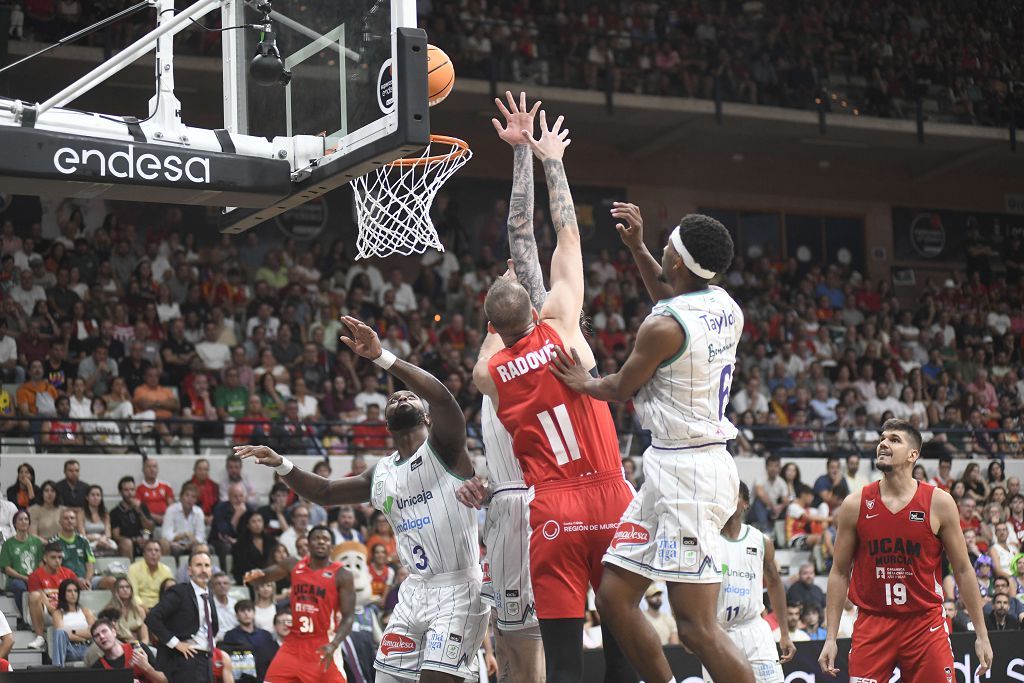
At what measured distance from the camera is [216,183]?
21.6 ft

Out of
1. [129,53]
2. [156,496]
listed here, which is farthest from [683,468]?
[156,496]

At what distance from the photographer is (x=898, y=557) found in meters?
8.14

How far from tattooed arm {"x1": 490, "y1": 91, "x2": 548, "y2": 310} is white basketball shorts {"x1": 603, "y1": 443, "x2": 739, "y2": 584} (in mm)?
1535

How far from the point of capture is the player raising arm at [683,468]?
19.0 feet

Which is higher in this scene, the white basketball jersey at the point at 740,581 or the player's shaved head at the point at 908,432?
the player's shaved head at the point at 908,432

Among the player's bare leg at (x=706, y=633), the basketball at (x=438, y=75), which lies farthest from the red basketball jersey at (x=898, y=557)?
the basketball at (x=438, y=75)

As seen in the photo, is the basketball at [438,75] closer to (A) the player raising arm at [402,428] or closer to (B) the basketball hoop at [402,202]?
(B) the basketball hoop at [402,202]

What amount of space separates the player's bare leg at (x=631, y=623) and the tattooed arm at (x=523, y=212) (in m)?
1.80

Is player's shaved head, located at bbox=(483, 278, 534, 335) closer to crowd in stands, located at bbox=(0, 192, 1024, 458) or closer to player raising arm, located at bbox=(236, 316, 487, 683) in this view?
player raising arm, located at bbox=(236, 316, 487, 683)

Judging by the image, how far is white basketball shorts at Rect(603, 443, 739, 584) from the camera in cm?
580

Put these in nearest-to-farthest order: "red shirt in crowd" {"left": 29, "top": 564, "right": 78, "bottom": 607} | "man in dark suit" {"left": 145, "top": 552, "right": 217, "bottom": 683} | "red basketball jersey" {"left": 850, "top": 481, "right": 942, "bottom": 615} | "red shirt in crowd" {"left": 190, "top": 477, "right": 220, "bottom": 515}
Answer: "red basketball jersey" {"left": 850, "top": 481, "right": 942, "bottom": 615}, "man in dark suit" {"left": 145, "top": 552, "right": 217, "bottom": 683}, "red shirt in crowd" {"left": 29, "top": 564, "right": 78, "bottom": 607}, "red shirt in crowd" {"left": 190, "top": 477, "right": 220, "bottom": 515}

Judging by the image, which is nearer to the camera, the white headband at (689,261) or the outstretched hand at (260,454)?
the white headband at (689,261)

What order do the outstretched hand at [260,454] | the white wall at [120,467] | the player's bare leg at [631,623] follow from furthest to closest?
the white wall at [120,467] < the outstretched hand at [260,454] < the player's bare leg at [631,623]

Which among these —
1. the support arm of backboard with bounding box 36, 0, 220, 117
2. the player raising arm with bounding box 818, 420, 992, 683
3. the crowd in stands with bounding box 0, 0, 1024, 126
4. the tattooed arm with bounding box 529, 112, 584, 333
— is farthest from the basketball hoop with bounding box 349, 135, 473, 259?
the crowd in stands with bounding box 0, 0, 1024, 126
